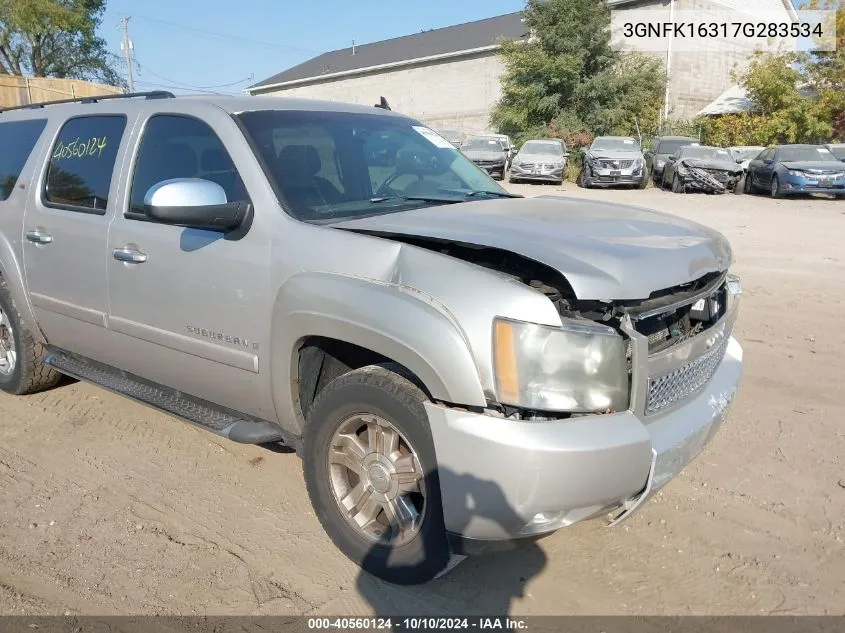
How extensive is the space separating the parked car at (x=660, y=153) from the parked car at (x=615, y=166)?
22.4 inches

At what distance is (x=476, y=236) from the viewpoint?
2.70 metres

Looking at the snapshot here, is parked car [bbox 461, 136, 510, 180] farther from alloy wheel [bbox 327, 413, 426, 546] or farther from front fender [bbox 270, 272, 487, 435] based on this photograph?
alloy wheel [bbox 327, 413, 426, 546]

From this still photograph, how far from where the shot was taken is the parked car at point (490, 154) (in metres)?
25.1

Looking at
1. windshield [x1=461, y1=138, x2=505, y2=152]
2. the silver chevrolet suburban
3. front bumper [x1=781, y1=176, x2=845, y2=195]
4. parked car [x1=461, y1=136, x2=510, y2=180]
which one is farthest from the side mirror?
windshield [x1=461, y1=138, x2=505, y2=152]

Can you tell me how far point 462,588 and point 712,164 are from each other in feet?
67.8

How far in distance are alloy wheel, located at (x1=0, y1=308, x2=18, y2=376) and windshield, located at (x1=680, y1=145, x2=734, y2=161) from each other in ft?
65.5

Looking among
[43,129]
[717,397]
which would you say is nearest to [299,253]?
[717,397]

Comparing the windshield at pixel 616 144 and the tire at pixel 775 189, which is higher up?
the windshield at pixel 616 144

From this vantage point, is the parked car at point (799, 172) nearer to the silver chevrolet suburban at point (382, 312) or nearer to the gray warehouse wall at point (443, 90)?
the silver chevrolet suburban at point (382, 312)

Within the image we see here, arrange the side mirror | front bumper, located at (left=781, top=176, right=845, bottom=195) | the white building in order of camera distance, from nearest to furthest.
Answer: the side mirror
front bumper, located at (left=781, top=176, right=845, bottom=195)
the white building

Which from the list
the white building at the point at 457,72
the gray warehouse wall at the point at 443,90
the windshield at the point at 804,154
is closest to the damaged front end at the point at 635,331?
the windshield at the point at 804,154

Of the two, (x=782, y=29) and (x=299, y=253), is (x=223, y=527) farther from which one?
(x=782, y=29)

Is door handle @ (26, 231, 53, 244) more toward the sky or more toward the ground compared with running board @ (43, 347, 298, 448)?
more toward the sky

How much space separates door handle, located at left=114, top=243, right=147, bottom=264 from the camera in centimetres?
360
